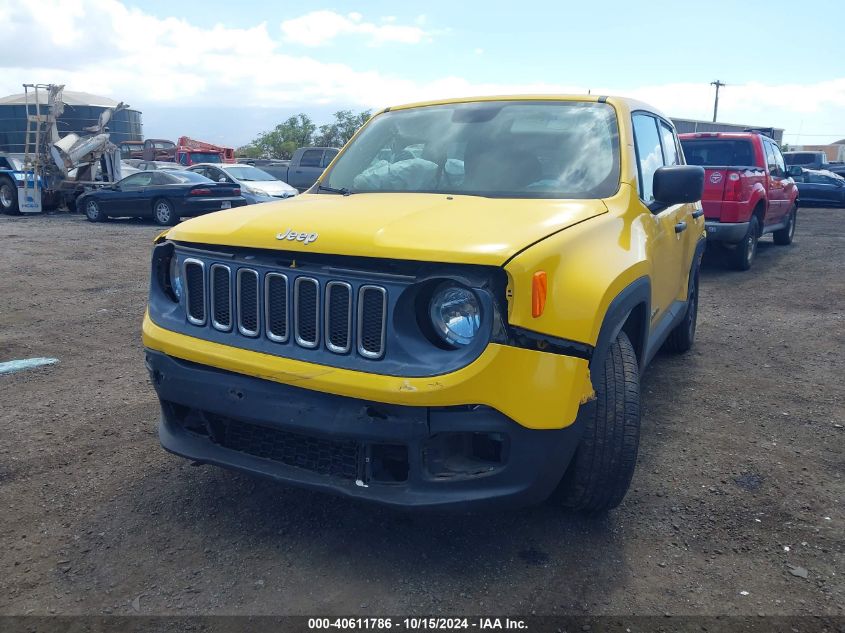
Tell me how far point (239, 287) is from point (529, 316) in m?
1.16

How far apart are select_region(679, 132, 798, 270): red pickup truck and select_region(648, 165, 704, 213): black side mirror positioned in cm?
529

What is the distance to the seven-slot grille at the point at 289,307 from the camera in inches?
101

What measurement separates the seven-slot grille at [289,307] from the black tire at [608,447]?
0.91 m

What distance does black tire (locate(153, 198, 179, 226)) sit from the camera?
16.5 metres

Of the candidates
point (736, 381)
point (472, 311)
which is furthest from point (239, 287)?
point (736, 381)

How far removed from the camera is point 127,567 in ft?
9.29

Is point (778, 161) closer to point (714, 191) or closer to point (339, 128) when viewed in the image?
point (714, 191)

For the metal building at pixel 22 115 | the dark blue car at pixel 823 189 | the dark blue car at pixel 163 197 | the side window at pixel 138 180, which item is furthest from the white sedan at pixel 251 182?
the metal building at pixel 22 115

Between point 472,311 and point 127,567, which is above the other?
point 472,311

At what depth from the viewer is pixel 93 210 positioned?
17750 mm

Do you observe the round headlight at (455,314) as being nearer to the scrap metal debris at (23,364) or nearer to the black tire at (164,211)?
the scrap metal debris at (23,364)

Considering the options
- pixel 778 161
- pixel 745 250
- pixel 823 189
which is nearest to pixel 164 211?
pixel 745 250

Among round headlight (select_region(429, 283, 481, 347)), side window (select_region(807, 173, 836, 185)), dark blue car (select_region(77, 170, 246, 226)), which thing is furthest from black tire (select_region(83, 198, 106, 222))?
side window (select_region(807, 173, 836, 185))

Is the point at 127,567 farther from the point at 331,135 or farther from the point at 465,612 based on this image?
the point at 331,135
